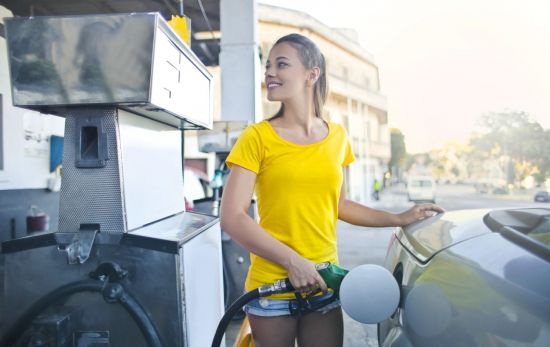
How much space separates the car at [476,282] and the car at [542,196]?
105 cm

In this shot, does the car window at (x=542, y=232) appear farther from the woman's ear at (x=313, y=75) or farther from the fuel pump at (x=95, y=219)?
the fuel pump at (x=95, y=219)

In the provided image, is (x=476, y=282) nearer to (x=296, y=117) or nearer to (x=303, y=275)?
(x=303, y=275)

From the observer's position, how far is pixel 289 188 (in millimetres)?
1419

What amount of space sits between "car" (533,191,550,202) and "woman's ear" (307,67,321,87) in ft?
6.09

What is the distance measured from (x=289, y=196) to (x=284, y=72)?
416 mm

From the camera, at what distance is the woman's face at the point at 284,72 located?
149 centimetres

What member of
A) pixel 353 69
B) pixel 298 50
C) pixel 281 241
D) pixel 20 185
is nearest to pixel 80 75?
pixel 298 50

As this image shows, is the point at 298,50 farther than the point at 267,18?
No

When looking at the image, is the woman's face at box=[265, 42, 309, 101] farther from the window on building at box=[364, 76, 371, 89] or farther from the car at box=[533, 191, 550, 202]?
the window on building at box=[364, 76, 371, 89]

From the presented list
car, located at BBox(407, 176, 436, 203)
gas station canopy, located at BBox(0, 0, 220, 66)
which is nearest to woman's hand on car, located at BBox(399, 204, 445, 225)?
gas station canopy, located at BBox(0, 0, 220, 66)

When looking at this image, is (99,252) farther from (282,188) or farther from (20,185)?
(20,185)

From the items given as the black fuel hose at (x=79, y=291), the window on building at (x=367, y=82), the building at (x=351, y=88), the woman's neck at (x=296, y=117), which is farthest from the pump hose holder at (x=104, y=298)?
the window on building at (x=367, y=82)

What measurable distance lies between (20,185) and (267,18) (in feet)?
72.4

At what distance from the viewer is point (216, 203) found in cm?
429
